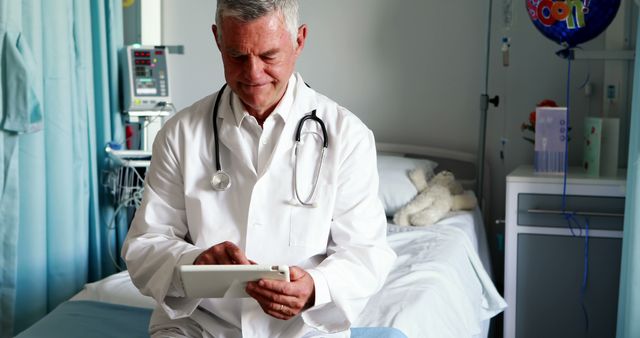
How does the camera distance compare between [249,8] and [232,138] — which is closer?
[249,8]

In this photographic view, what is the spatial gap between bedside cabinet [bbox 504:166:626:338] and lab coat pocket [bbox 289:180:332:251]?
4.43 ft

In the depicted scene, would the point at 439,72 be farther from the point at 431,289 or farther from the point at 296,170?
the point at 296,170

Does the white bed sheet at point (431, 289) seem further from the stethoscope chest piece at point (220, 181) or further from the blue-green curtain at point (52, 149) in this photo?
the blue-green curtain at point (52, 149)

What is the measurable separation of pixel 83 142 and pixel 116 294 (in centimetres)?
121

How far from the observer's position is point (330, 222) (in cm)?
172

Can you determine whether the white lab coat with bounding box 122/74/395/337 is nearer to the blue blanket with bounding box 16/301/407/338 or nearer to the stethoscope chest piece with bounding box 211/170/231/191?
the stethoscope chest piece with bounding box 211/170/231/191

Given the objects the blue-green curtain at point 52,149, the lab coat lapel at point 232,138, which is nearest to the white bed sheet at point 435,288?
the lab coat lapel at point 232,138

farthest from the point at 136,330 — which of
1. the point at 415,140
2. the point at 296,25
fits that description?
the point at 415,140

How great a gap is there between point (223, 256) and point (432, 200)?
1680 millimetres

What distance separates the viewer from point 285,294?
1466mm

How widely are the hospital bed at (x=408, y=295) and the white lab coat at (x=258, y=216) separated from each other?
247 mm

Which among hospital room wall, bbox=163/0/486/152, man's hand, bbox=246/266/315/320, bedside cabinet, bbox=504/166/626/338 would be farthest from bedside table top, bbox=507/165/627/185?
man's hand, bbox=246/266/315/320

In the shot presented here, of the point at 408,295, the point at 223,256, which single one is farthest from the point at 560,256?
the point at 223,256

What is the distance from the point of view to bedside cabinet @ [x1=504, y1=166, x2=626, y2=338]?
2.82 metres
